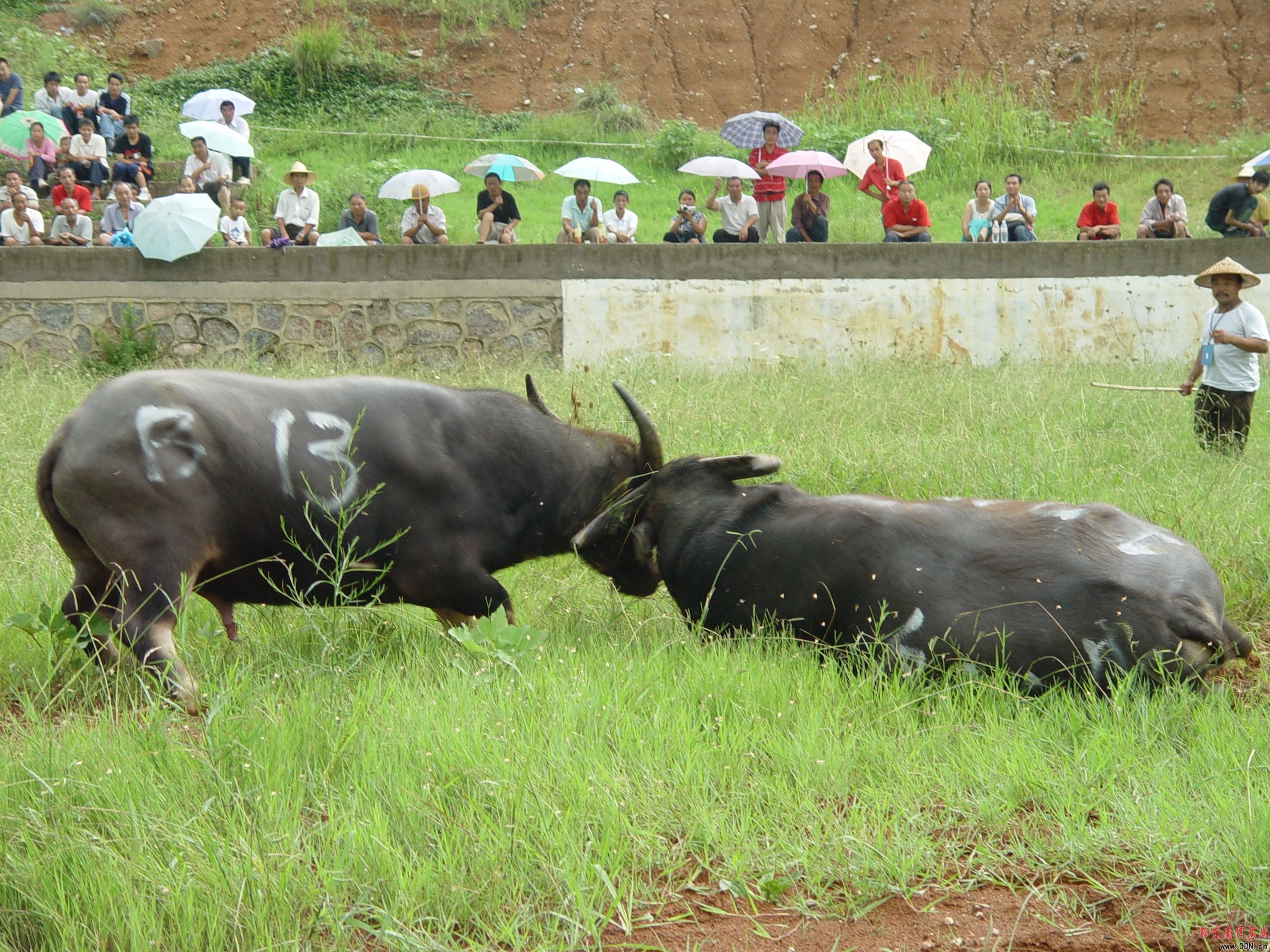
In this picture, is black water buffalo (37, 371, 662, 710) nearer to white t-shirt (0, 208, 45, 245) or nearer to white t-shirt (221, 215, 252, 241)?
white t-shirt (221, 215, 252, 241)

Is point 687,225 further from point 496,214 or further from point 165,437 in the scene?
point 165,437

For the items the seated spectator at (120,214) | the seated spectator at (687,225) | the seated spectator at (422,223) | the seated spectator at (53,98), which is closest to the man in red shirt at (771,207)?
the seated spectator at (687,225)

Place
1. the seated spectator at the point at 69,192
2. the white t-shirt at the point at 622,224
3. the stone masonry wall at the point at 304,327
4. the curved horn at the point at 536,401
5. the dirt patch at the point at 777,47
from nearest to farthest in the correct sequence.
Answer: the curved horn at the point at 536,401 < the stone masonry wall at the point at 304,327 < the seated spectator at the point at 69,192 < the white t-shirt at the point at 622,224 < the dirt patch at the point at 777,47

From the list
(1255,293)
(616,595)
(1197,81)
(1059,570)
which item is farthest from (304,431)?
(1197,81)

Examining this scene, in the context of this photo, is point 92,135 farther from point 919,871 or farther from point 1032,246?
point 919,871

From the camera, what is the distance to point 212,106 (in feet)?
62.5

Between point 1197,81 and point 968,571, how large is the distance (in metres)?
27.5

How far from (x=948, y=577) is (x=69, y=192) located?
44.8ft

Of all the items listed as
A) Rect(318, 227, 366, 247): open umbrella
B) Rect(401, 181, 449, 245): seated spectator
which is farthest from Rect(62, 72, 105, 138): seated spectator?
Rect(401, 181, 449, 245): seated spectator

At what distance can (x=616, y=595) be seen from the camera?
571 centimetres

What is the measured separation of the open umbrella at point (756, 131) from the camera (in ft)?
57.3

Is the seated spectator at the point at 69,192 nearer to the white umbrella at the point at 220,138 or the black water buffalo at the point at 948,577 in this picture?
the white umbrella at the point at 220,138

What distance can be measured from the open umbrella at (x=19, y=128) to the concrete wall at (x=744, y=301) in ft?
18.7

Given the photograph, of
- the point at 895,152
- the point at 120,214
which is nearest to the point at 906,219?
the point at 895,152
